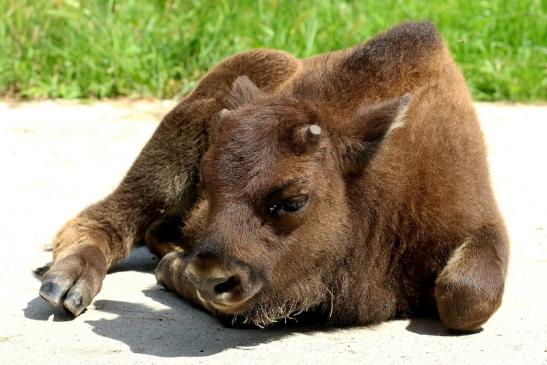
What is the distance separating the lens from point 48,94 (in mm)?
9594

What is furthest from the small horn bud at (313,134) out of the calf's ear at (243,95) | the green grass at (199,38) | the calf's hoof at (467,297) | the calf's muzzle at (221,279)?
the green grass at (199,38)

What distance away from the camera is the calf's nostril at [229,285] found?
4168 millimetres

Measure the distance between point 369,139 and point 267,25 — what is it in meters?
5.84

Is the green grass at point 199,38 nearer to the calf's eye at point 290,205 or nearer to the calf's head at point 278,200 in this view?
the calf's head at point 278,200

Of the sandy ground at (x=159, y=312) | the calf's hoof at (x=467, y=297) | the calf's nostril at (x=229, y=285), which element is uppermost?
the calf's nostril at (x=229, y=285)

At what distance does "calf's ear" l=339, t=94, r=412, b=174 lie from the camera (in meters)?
4.62

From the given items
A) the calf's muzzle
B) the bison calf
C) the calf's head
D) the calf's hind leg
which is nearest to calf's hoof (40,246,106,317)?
the bison calf

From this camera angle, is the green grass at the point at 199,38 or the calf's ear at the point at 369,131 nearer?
the calf's ear at the point at 369,131

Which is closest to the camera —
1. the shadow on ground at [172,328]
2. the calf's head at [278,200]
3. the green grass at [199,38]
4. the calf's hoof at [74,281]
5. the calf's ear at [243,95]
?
the calf's head at [278,200]

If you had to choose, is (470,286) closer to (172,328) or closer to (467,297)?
(467,297)

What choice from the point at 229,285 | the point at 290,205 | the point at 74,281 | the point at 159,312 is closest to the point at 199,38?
the point at 74,281

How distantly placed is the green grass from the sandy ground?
4.35 feet

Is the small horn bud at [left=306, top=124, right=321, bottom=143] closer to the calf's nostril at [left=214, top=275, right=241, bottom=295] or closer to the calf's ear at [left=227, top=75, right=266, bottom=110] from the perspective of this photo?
the calf's ear at [left=227, top=75, right=266, bottom=110]

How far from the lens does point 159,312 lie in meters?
5.05
